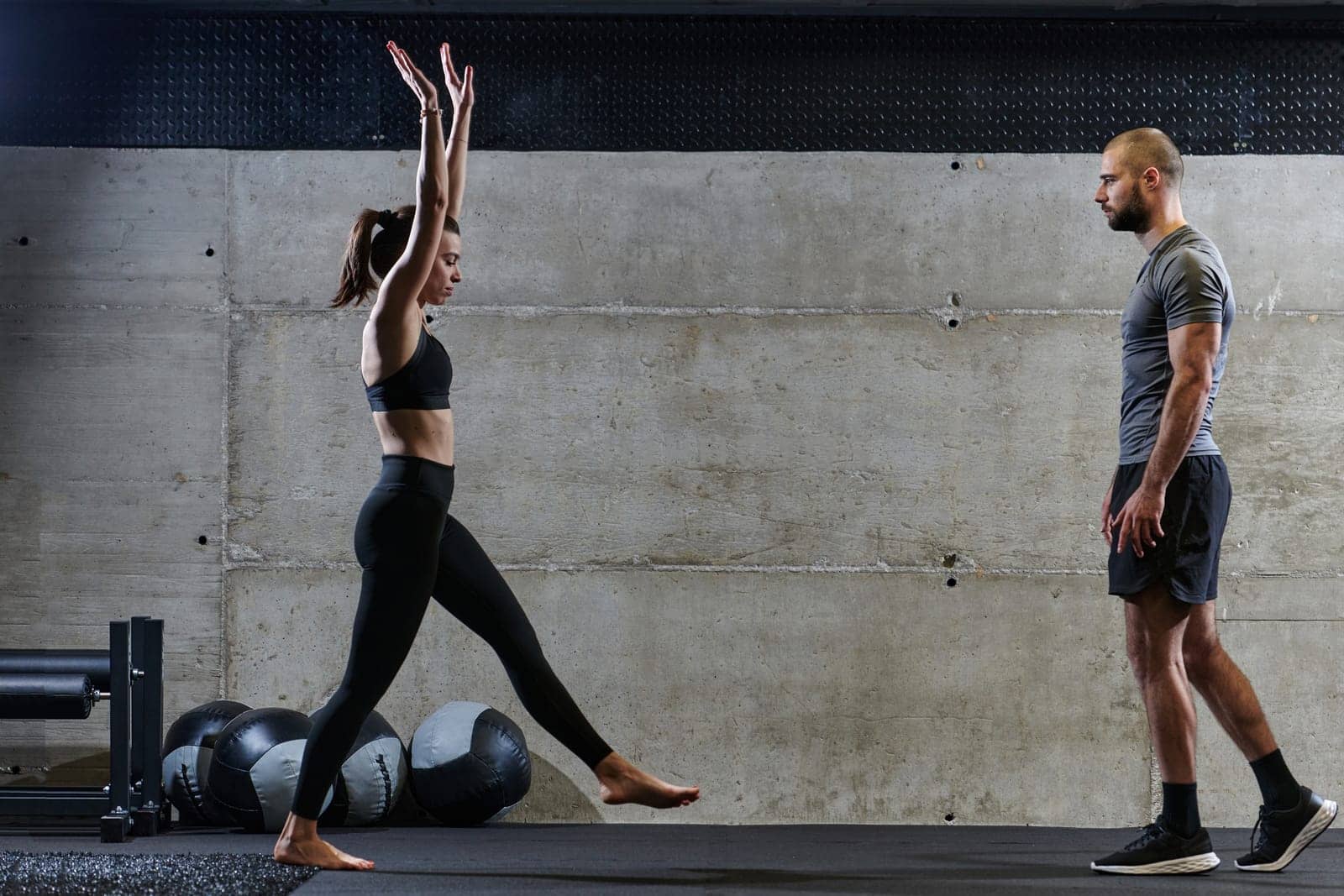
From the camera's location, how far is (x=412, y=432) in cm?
283

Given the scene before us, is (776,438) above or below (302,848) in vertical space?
above

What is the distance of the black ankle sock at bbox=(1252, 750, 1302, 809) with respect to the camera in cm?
288

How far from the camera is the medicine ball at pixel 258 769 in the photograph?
3359 mm

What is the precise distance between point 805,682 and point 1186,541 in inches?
57.8

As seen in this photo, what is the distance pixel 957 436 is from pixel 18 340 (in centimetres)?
311

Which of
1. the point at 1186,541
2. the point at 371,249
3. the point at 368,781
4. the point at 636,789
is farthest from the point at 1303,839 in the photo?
the point at 371,249

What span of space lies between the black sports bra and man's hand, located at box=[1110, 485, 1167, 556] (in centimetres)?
161

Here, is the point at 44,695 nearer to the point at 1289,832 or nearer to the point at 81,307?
the point at 81,307

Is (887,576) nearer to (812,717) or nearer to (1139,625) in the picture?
(812,717)

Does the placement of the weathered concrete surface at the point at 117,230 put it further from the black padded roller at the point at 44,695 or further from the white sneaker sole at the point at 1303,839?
the white sneaker sole at the point at 1303,839

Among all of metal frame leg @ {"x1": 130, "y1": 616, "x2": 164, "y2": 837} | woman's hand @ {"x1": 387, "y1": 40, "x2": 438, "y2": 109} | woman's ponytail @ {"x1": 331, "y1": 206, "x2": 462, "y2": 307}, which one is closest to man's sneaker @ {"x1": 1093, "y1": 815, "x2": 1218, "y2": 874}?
woman's ponytail @ {"x1": 331, "y1": 206, "x2": 462, "y2": 307}

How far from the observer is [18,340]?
4062mm

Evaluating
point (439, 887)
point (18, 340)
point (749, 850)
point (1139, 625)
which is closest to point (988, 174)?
point (1139, 625)

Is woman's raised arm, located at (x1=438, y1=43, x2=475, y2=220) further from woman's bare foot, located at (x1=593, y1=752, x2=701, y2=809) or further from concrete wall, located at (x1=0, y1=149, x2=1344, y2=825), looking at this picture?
woman's bare foot, located at (x1=593, y1=752, x2=701, y2=809)
